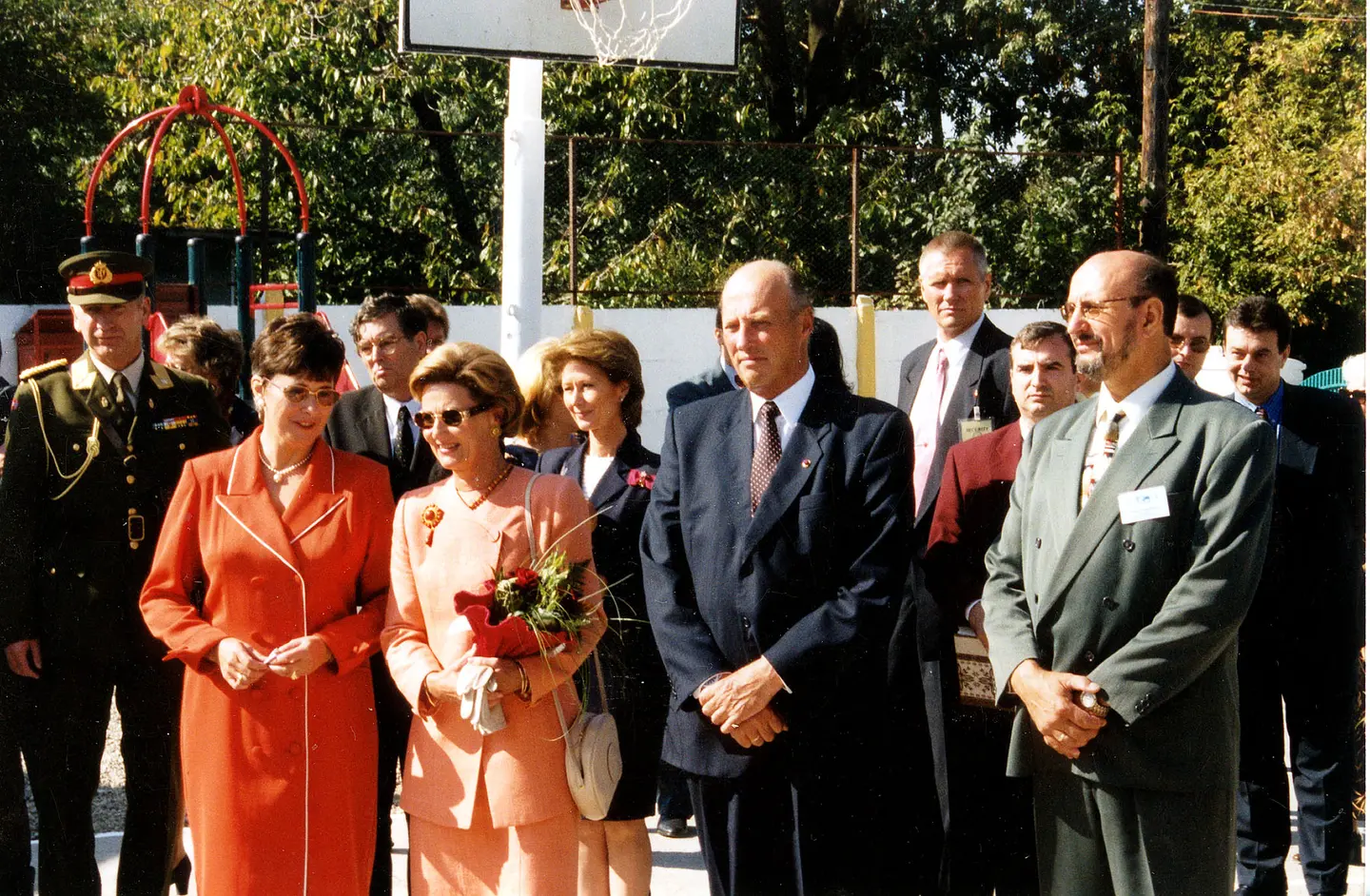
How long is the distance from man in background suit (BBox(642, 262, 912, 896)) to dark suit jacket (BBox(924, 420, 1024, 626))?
0.59 m

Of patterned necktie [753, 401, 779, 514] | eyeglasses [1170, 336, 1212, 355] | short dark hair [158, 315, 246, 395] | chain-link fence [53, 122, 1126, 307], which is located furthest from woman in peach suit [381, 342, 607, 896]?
chain-link fence [53, 122, 1126, 307]

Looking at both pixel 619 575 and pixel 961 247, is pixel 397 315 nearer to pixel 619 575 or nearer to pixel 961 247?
pixel 619 575

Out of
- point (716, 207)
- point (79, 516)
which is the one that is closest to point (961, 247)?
point (79, 516)

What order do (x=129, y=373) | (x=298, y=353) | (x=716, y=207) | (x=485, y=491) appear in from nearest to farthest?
1. (x=485, y=491)
2. (x=298, y=353)
3. (x=129, y=373)
4. (x=716, y=207)

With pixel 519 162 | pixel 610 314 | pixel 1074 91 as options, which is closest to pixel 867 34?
pixel 1074 91

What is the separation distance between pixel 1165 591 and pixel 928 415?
1.78 metres

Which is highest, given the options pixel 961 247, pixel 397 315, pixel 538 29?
pixel 538 29

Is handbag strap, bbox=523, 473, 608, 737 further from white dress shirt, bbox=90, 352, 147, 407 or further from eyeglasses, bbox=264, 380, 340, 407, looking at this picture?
white dress shirt, bbox=90, 352, 147, 407

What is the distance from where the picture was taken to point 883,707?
3.70 metres

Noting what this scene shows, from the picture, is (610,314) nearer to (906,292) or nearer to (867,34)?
(906,292)

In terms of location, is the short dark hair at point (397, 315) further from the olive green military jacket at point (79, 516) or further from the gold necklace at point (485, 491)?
the gold necklace at point (485, 491)

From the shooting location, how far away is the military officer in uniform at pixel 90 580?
4.25 meters

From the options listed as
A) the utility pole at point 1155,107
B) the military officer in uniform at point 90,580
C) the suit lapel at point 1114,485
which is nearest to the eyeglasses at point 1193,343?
the suit lapel at point 1114,485

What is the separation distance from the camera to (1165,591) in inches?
129
